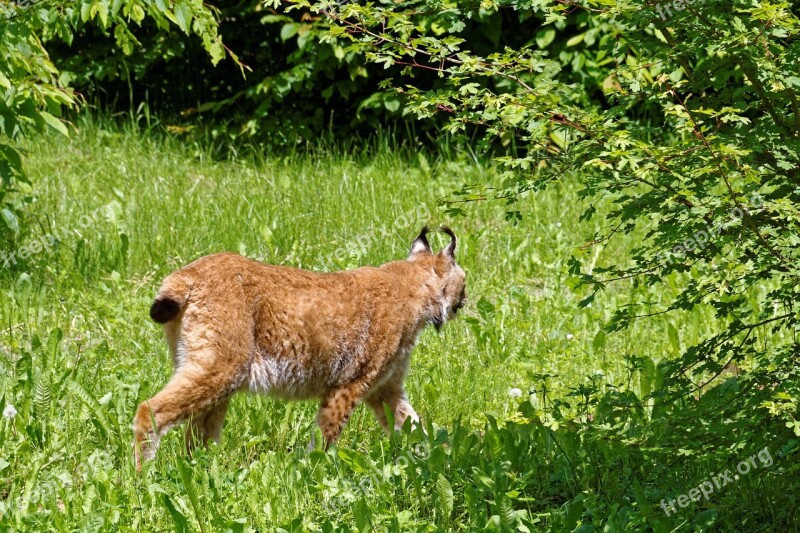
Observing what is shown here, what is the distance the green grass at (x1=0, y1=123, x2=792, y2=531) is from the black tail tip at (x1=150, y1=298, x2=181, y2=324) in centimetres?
56

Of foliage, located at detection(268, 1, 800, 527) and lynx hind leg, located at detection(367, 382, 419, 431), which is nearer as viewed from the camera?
foliage, located at detection(268, 1, 800, 527)

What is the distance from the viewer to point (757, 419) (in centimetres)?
454

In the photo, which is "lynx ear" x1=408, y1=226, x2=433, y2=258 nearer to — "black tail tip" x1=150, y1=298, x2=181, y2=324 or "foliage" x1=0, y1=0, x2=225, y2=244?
"foliage" x1=0, y1=0, x2=225, y2=244

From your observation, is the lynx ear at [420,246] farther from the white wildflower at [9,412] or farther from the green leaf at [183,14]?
the white wildflower at [9,412]

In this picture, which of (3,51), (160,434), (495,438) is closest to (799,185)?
(495,438)

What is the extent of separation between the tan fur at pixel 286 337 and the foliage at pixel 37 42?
182 centimetres

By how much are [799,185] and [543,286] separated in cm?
394

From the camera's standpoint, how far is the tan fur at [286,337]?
17.1ft

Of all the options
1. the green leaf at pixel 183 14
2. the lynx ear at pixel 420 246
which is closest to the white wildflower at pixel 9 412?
the lynx ear at pixel 420 246

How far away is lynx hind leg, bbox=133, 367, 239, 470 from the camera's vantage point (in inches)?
201

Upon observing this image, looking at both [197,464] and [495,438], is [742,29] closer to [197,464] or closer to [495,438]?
[495,438]

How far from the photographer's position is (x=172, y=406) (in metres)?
5.13

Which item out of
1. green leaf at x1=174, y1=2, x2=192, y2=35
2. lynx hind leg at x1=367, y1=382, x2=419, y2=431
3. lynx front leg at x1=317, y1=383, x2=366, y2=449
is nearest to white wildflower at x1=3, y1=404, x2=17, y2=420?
lynx front leg at x1=317, y1=383, x2=366, y2=449

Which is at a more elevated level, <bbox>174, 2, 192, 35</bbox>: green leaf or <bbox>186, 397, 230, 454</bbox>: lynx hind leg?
<bbox>174, 2, 192, 35</bbox>: green leaf
